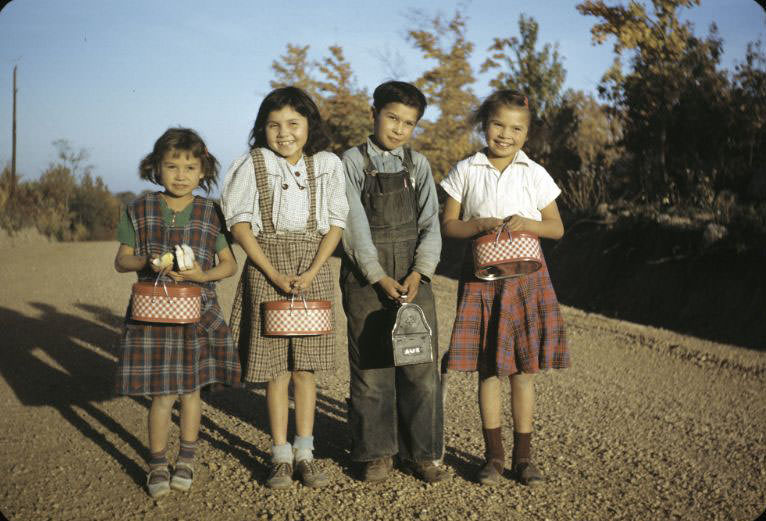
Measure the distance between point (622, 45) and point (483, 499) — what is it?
7766 mm

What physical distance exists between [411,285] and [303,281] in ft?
1.61

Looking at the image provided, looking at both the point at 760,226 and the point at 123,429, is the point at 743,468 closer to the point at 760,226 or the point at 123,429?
the point at 123,429

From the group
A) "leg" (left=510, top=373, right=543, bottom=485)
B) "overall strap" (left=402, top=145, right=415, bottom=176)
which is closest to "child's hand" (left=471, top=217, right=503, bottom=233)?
"overall strap" (left=402, top=145, right=415, bottom=176)

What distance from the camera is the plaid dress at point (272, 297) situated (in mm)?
3309

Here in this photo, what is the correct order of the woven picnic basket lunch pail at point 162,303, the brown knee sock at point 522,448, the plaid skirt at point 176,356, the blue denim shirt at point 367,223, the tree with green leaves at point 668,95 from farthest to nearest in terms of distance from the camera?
the tree with green leaves at point 668,95 → the brown knee sock at point 522,448 → the blue denim shirt at point 367,223 → the plaid skirt at point 176,356 → the woven picnic basket lunch pail at point 162,303

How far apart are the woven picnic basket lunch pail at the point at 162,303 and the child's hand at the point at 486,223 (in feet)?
4.30

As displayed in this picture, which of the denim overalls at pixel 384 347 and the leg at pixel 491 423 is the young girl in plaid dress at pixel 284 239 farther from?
the leg at pixel 491 423

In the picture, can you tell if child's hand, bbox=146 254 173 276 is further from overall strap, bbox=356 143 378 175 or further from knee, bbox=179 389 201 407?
overall strap, bbox=356 143 378 175

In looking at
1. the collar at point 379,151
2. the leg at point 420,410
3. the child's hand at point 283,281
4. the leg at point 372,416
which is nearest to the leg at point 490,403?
the leg at point 420,410

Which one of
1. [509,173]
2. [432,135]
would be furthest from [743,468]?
[432,135]

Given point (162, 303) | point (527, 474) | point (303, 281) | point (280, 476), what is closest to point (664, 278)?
point (527, 474)

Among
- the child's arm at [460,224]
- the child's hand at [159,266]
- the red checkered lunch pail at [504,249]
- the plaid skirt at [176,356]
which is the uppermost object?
the child's arm at [460,224]

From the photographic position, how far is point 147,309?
3.11 meters

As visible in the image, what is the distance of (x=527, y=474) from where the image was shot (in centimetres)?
335
